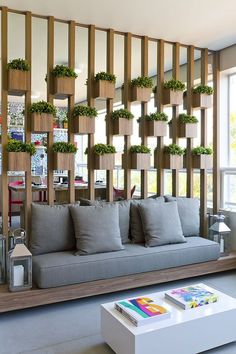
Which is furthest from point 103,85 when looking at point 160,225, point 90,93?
point 160,225

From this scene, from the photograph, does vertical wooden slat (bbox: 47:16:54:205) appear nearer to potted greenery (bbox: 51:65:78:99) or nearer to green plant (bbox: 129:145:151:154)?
potted greenery (bbox: 51:65:78:99)

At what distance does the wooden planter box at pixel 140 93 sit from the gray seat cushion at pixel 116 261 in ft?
5.80

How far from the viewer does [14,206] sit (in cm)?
733

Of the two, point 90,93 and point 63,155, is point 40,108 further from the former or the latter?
point 90,93

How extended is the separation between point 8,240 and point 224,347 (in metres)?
2.26

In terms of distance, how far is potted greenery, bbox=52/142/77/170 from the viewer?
3.76 metres

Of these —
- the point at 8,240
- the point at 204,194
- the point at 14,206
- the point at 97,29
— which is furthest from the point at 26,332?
the point at 14,206

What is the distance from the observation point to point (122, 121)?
4125 millimetres

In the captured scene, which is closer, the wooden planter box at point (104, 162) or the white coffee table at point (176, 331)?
the white coffee table at point (176, 331)

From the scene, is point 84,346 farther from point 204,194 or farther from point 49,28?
point 49,28

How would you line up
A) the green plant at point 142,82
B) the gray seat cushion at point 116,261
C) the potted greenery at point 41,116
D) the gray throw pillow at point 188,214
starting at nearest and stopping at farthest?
the gray seat cushion at point 116,261
the potted greenery at point 41,116
the green plant at point 142,82
the gray throw pillow at point 188,214

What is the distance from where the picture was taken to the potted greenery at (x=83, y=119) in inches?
153

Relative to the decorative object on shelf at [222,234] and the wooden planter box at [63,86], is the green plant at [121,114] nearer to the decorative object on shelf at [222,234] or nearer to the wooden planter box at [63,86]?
the wooden planter box at [63,86]

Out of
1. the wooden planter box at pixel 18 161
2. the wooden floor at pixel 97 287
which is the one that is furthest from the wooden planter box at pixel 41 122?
the wooden floor at pixel 97 287
